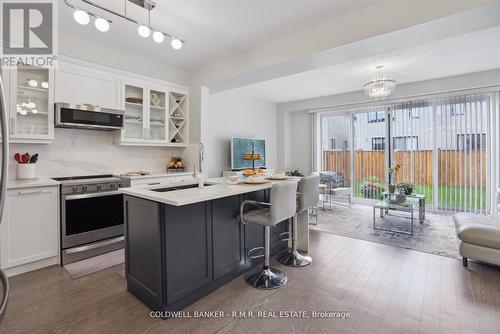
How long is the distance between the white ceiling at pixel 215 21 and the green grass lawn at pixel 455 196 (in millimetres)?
4136

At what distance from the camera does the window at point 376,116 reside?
19.2ft

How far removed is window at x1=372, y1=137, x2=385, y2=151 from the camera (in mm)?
5891

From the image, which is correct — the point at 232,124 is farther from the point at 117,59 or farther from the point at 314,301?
the point at 314,301

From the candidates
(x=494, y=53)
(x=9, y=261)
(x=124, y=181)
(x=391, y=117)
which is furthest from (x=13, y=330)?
(x=391, y=117)

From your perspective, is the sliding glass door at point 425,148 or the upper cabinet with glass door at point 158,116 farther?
the sliding glass door at point 425,148

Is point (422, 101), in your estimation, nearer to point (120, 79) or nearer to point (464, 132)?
point (464, 132)

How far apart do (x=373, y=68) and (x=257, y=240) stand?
3.60 meters

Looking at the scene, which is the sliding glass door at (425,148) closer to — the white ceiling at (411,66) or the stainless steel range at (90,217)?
the white ceiling at (411,66)

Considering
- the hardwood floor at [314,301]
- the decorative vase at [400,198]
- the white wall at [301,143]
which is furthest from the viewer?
the white wall at [301,143]

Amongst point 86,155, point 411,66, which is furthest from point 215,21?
point 411,66

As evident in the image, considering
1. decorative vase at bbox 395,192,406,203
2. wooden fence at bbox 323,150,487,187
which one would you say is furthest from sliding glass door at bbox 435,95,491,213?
decorative vase at bbox 395,192,406,203

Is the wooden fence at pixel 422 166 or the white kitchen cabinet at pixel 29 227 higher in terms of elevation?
the wooden fence at pixel 422 166

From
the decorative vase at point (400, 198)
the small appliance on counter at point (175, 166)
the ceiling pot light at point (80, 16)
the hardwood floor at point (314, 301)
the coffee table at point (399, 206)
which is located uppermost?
the ceiling pot light at point (80, 16)

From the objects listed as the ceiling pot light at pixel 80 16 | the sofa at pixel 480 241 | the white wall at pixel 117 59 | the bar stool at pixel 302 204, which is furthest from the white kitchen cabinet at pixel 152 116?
the sofa at pixel 480 241
